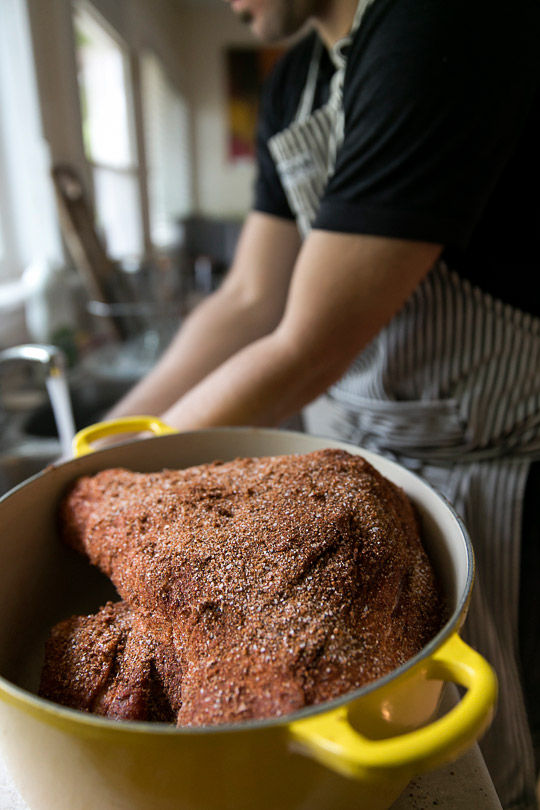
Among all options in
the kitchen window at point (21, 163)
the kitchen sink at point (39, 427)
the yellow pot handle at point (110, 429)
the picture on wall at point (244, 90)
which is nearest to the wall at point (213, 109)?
the picture on wall at point (244, 90)

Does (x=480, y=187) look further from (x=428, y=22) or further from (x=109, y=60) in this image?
(x=109, y=60)

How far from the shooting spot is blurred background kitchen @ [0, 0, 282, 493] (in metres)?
1.26

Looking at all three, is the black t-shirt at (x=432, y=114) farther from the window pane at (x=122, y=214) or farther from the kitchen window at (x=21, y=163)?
the window pane at (x=122, y=214)

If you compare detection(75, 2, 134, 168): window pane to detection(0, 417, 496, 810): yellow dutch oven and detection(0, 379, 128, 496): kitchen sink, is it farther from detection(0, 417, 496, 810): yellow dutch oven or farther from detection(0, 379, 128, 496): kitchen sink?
detection(0, 417, 496, 810): yellow dutch oven

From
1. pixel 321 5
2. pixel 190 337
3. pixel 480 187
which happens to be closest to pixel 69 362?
pixel 190 337

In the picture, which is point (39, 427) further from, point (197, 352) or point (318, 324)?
point (318, 324)

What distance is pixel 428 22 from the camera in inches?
18.6

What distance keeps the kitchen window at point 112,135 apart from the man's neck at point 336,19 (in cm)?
186

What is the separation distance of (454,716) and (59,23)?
2.06 metres

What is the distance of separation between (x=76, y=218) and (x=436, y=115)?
1.35 metres

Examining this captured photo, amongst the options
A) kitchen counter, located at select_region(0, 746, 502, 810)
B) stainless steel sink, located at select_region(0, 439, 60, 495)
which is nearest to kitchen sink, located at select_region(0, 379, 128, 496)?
stainless steel sink, located at select_region(0, 439, 60, 495)

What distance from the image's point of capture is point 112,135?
283cm

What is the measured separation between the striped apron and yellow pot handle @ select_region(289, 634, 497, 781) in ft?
1.24

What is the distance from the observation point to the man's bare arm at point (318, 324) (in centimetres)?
50
